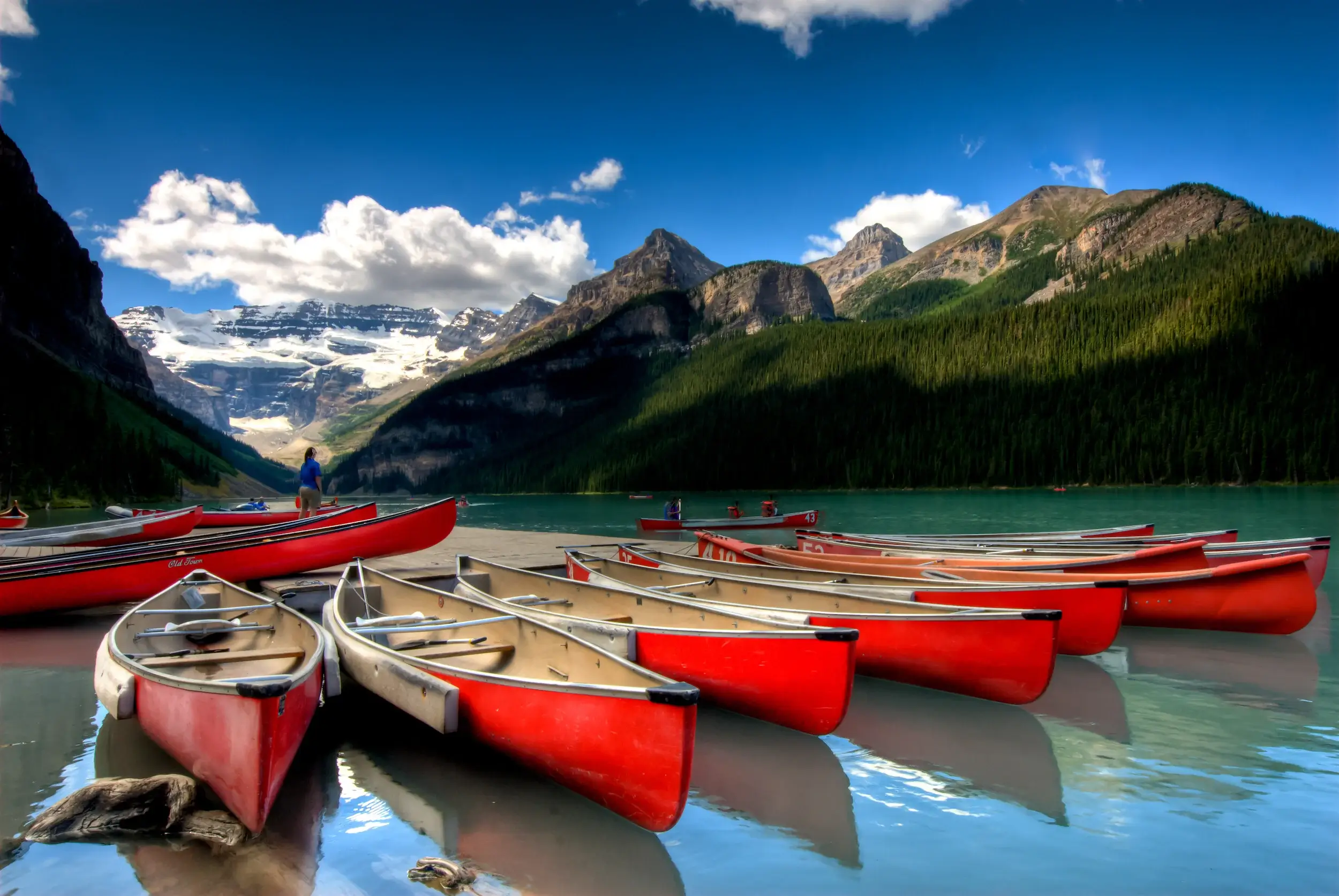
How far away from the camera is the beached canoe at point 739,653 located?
311 inches

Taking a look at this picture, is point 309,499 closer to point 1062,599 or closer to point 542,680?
point 542,680

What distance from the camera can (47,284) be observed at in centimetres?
15800

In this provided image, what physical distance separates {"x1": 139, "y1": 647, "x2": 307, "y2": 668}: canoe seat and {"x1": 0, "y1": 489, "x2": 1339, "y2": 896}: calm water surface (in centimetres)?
103

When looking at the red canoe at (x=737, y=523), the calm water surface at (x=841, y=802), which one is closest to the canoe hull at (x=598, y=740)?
the calm water surface at (x=841, y=802)

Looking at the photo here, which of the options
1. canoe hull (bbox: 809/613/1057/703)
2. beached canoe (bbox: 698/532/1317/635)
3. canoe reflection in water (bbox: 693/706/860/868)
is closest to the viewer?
canoe reflection in water (bbox: 693/706/860/868)

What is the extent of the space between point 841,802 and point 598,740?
2.72m

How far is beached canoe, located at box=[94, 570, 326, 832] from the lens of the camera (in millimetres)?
Result: 6074

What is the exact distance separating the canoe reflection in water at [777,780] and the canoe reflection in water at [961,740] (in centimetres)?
86

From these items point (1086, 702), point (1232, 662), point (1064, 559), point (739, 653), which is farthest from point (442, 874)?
point (1064, 559)

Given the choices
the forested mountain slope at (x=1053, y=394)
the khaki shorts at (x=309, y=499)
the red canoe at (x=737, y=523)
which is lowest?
the red canoe at (x=737, y=523)

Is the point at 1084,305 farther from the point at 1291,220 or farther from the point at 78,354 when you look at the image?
the point at 78,354

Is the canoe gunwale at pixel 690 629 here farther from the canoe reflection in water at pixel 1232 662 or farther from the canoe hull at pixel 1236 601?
the canoe hull at pixel 1236 601

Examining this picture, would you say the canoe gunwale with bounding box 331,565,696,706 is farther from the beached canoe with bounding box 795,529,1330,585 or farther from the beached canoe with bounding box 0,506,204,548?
the beached canoe with bounding box 0,506,204,548

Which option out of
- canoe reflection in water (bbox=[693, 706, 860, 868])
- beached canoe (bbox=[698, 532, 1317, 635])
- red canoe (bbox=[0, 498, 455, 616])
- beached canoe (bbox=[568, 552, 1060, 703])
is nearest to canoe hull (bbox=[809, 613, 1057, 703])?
beached canoe (bbox=[568, 552, 1060, 703])
